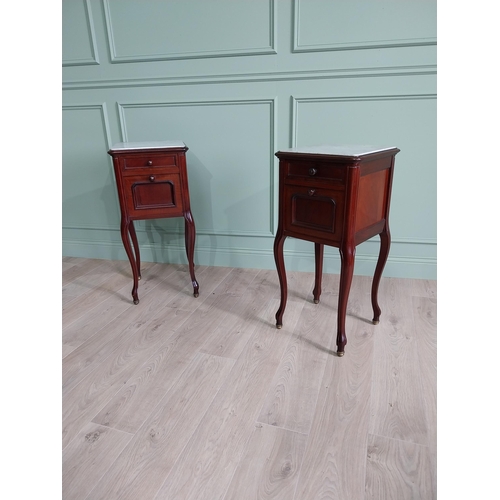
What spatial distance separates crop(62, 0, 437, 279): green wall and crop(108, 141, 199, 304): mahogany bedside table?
452 mm

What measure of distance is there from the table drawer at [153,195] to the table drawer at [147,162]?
0.04 meters

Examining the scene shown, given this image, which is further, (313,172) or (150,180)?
(150,180)

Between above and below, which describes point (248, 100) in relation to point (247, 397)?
above

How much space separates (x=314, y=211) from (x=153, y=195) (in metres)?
0.91

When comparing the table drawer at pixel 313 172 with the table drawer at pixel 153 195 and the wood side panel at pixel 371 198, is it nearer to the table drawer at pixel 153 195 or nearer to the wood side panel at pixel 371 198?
the wood side panel at pixel 371 198

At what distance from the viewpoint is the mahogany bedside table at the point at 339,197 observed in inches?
57.6

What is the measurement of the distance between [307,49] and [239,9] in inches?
17.1

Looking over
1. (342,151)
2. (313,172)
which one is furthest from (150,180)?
(342,151)

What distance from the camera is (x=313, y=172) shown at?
4.98ft

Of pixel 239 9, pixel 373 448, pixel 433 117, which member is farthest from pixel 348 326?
pixel 239 9

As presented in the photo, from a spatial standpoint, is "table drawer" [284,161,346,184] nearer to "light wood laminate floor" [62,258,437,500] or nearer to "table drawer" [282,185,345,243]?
"table drawer" [282,185,345,243]

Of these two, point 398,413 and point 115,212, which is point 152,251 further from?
point 398,413

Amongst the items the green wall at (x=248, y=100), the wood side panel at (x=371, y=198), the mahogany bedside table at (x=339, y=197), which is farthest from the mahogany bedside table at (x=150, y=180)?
the wood side panel at (x=371, y=198)

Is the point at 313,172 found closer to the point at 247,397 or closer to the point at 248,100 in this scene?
the point at 247,397
